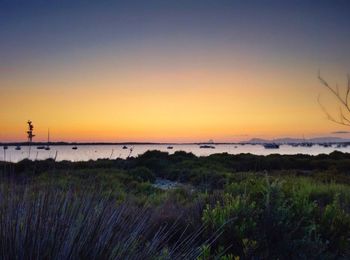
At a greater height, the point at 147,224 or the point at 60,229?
the point at 60,229

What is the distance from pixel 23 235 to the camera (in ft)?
8.50

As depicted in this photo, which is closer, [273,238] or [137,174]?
[273,238]

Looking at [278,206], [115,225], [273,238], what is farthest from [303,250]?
[115,225]

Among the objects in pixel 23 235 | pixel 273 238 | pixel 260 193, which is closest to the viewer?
pixel 23 235

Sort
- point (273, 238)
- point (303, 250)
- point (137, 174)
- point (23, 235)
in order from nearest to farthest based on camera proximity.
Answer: point (23, 235) < point (303, 250) < point (273, 238) < point (137, 174)

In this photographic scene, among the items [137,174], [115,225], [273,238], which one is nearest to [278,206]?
[273,238]

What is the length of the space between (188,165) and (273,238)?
21029mm

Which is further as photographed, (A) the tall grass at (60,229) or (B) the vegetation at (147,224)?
(B) the vegetation at (147,224)

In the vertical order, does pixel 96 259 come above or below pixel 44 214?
below

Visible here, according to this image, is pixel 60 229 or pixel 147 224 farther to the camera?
pixel 147 224

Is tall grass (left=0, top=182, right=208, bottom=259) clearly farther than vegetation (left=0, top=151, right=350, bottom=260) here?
No

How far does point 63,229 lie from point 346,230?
5.00 m

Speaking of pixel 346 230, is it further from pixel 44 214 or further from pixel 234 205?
pixel 44 214

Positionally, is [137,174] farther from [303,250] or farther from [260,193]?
[303,250]
